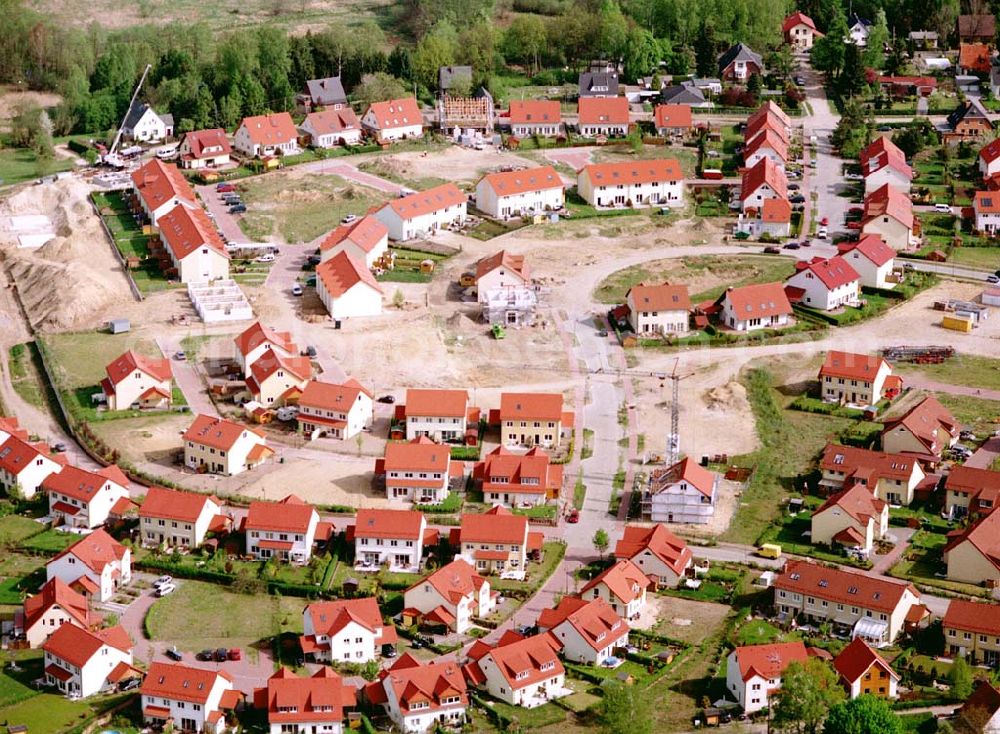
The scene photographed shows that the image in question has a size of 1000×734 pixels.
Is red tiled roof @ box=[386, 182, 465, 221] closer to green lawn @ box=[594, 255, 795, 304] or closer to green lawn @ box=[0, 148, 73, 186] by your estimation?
green lawn @ box=[594, 255, 795, 304]

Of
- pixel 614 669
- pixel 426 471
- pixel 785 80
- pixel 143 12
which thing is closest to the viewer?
pixel 614 669

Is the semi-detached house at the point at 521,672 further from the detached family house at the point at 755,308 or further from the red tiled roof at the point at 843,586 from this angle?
the detached family house at the point at 755,308

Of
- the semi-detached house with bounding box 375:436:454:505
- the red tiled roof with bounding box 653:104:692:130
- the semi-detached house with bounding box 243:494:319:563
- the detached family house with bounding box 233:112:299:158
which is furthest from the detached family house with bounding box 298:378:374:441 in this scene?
the red tiled roof with bounding box 653:104:692:130

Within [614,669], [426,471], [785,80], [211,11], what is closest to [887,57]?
A: [785,80]

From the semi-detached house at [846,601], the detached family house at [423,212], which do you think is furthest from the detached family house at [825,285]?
the semi-detached house at [846,601]

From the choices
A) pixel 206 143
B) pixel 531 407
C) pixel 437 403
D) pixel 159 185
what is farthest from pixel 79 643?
pixel 206 143

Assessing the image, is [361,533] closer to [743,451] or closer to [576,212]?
[743,451]
